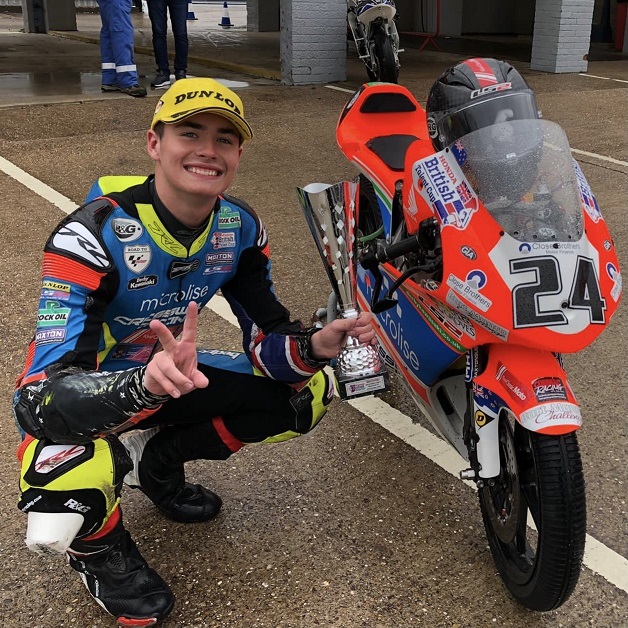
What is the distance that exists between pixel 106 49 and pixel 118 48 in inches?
14.4

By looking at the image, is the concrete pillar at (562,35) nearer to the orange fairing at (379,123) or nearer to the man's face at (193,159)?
the orange fairing at (379,123)

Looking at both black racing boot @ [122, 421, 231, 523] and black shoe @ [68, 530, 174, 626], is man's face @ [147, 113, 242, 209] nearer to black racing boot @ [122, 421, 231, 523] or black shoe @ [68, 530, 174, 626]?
black racing boot @ [122, 421, 231, 523]

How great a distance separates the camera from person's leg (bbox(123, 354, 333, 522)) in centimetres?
240

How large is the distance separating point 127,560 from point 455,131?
1.51 meters

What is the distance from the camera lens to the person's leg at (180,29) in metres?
8.88

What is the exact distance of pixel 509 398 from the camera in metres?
1.99

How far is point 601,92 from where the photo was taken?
10.5 meters

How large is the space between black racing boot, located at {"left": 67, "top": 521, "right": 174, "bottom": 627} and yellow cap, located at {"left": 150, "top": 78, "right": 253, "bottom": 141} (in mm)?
1122

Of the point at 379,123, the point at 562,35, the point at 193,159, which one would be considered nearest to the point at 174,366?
the point at 193,159

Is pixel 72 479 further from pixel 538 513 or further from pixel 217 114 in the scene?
pixel 538 513

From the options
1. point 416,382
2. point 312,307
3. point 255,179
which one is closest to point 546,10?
point 255,179

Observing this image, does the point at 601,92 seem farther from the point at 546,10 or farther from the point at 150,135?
the point at 150,135

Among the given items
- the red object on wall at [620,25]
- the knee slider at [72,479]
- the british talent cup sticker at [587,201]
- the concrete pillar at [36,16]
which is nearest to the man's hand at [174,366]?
the knee slider at [72,479]

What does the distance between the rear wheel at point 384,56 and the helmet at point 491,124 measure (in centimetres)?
231
